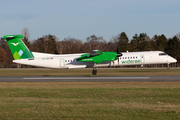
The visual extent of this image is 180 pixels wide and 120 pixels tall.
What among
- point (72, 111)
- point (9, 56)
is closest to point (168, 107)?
point (72, 111)

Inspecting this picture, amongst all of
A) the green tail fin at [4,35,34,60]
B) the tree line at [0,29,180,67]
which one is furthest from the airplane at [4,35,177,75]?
the tree line at [0,29,180,67]

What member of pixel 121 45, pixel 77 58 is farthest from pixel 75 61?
pixel 121 45

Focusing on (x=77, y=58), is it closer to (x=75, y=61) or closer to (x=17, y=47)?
(x=75, y=61)

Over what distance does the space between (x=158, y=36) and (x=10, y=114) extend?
94.5m

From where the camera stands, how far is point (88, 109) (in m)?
10.7

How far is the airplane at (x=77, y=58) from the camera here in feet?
104

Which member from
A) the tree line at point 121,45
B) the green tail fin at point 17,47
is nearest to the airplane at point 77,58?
the green tail fin at point 17,47

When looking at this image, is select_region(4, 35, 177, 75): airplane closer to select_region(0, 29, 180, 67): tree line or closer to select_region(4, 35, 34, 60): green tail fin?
select_region(4, 35, 34, 60): green tail fin

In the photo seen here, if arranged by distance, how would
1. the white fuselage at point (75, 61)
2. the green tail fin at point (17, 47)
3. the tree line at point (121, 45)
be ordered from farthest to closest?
the tree line at point (121, 45) → the white fuselage at point (75, 61) → the green tail fin at point (17, 47)

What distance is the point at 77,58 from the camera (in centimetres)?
3256

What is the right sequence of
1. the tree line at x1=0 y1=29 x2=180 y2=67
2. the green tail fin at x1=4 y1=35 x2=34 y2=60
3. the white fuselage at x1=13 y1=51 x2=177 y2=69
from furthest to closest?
the tree line at x1=0 y1=29 x2=180 y2=67 < the white fuselage at x1=13 y1=51 x2=177 y2=69 < the green tail fin at x1=4 y1=35 x2=34 y2=60

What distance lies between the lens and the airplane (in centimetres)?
3155

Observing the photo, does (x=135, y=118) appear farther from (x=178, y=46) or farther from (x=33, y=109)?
(x=178, y=46)

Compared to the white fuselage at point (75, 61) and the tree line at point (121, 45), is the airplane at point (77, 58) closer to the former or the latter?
the white fuselage at point (75, 61)
